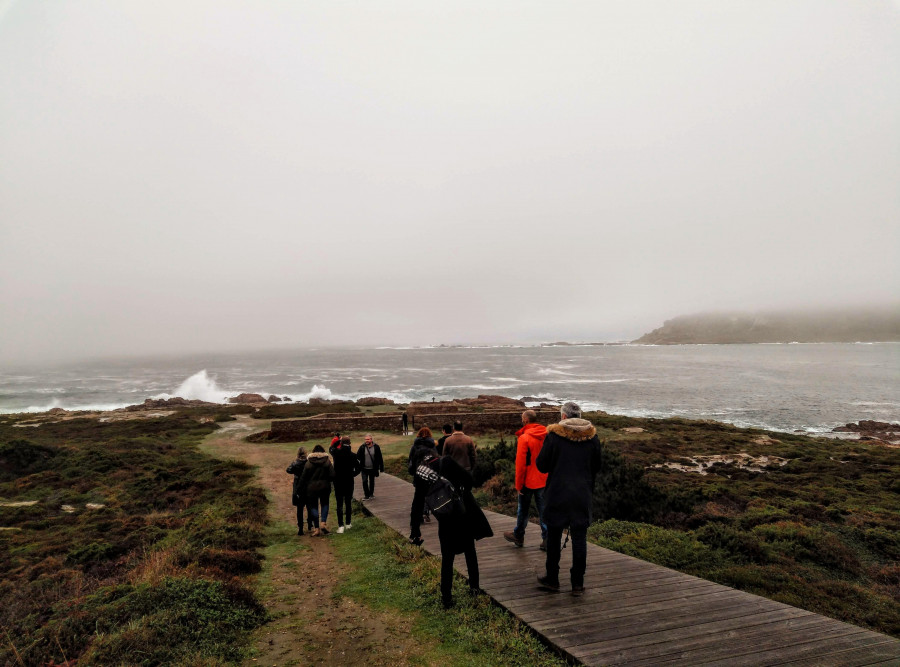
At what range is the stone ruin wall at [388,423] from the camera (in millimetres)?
24516

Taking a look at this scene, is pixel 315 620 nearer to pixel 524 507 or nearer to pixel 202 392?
pixel 524 507

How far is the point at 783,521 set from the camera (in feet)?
32.5

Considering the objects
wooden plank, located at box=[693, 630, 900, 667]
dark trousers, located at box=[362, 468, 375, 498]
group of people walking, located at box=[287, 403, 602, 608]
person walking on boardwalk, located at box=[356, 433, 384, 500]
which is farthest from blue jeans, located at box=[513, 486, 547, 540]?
dark trousers, located at box=[362, 468, 375, 498]

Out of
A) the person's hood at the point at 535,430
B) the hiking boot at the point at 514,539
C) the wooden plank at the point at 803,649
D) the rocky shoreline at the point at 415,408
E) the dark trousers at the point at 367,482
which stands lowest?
the rocky shoreline at the point at 415,408

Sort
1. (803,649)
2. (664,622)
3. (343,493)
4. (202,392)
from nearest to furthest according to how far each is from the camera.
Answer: (803,649) < (664,622) < (343,493) < (202,392)

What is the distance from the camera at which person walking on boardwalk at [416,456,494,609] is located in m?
4.71

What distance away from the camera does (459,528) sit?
186 inches

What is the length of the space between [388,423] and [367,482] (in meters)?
14.2

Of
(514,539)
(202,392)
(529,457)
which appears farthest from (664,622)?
(202,392)

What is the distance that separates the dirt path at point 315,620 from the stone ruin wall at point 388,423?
16051 mm

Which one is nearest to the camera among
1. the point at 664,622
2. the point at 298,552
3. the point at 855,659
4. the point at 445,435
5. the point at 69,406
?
the point at 855,659

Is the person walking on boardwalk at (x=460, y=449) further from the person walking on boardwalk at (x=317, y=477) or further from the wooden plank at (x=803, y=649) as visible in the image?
the wooden plank at (x=803, y=649)

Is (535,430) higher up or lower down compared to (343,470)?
higher up

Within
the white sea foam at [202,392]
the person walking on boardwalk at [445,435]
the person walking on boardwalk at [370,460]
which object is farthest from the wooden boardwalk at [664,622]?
the white sea foam at [202,392]
